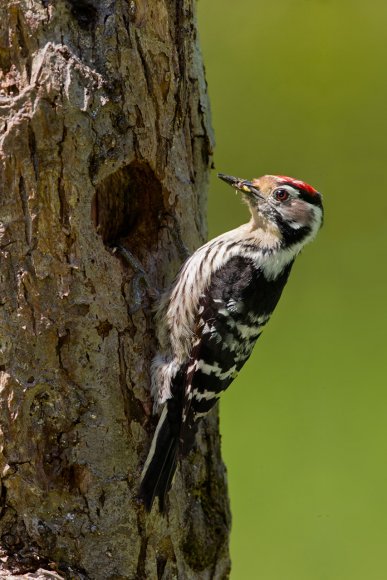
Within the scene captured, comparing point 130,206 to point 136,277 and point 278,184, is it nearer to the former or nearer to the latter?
point 136,277

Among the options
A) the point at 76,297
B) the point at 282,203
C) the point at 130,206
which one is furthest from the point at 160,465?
the point at 282,203

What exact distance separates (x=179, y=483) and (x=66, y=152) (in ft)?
4.65

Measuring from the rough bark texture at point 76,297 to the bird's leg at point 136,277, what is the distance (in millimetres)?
28

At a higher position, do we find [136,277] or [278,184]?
[278,184]

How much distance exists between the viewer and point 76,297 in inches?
129

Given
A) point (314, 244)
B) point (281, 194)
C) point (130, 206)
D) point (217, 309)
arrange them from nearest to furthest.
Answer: point (130, 206), point (217, 309), point (281, 194), point (314, 244)

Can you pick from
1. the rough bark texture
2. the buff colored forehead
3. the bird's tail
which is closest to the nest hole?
the rough bark texture

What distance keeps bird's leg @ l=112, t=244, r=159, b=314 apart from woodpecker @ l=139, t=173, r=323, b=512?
0.39 feet

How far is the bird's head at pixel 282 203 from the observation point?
400 cm

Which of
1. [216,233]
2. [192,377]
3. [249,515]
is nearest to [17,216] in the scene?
[192,377]

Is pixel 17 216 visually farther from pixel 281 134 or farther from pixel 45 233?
pixel 281 134

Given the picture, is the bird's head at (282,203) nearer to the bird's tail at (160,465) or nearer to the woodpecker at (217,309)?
the woodpecker at (217,309)

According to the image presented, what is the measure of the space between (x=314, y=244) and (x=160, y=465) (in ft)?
8.91

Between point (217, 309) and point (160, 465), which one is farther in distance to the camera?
point (217, 309)
